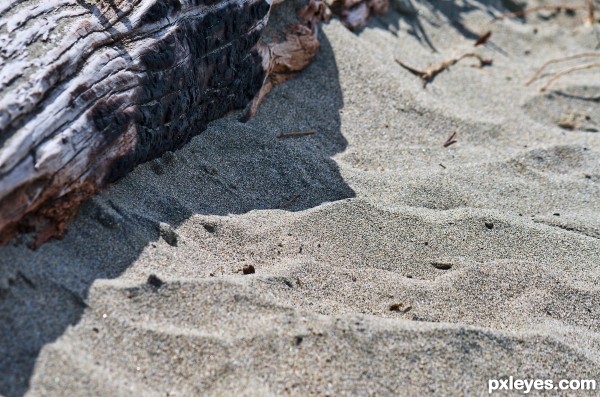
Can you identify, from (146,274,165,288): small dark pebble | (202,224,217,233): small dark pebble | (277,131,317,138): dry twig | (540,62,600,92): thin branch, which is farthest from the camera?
(540,62,600,92): thin branch

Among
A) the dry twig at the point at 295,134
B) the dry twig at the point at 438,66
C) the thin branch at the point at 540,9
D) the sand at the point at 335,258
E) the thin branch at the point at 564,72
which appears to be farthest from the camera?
the thin branch at the point at 540,9

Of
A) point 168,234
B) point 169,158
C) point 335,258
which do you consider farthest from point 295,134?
point 168,234

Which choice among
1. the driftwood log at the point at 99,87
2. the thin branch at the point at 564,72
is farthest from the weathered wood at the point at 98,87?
the thin branch at the point at 564,72

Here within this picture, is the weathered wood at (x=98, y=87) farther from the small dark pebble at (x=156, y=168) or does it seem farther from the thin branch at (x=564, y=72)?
the thin branch at (x=564, y=72)

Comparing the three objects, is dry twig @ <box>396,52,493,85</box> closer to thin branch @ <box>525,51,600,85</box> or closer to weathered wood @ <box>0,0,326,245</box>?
thin branch @ <box>525,51,600,85</box>

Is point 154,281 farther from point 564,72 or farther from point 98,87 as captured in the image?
point 564,72

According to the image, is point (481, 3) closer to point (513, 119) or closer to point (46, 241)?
point (513, 119)

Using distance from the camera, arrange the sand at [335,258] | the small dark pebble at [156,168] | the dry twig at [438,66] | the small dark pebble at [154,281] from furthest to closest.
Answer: the dry twig at [438,66] < the small dark pebble at [156,168] < the small dark pebble at [154,281] < the sand at [335,258]

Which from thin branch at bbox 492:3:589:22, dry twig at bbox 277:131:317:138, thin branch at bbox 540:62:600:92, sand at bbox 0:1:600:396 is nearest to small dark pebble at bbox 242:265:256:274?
sand at bbox 0:1:600:396
